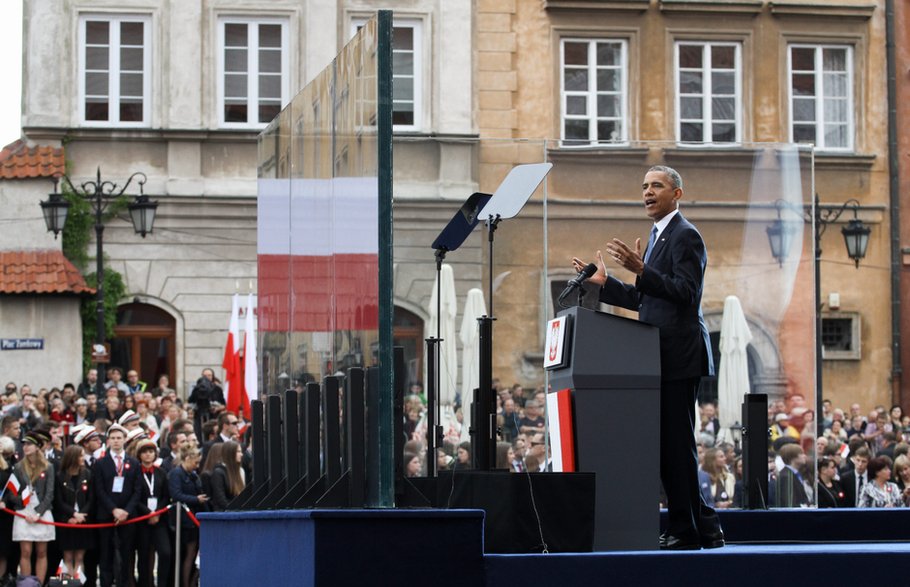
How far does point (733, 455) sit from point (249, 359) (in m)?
10.9

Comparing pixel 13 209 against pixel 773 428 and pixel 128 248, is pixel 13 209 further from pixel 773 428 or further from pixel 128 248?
pixel 773 428

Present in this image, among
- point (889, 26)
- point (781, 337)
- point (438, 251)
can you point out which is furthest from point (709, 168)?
point (889, 26)

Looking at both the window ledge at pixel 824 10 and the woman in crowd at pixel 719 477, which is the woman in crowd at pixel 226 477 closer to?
the woman in crowd at pixel 719 477

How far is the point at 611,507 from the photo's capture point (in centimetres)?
784

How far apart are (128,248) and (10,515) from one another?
1318 centimetres

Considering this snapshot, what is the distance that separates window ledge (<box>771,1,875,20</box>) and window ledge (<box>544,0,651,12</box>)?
8.22 feet

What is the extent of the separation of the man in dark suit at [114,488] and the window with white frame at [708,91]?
16660 millimetres

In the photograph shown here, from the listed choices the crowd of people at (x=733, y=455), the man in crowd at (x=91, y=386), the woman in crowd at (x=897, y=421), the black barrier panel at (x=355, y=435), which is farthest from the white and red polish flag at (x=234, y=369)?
the black barrier panel at (x=355, y=435)

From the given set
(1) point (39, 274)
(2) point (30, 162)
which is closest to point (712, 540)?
(1) point (39, 274)

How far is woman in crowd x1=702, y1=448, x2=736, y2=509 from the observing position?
15.0 metres

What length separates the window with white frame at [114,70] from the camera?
30844mm

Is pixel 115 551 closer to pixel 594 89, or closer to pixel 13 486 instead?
pixel 13 486

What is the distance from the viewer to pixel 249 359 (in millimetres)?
25141

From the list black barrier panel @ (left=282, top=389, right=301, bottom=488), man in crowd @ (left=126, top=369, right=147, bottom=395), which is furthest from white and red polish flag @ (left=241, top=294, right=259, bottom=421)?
black barrier panel @ (left=282, top=389, right=301, bottom=488)
